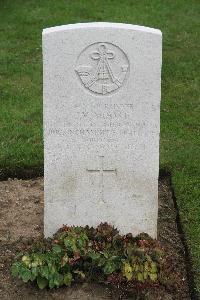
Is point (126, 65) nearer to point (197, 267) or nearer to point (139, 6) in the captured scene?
point (197, 267)

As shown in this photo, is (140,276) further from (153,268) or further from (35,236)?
(35,236)

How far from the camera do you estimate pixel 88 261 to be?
5.29 meters

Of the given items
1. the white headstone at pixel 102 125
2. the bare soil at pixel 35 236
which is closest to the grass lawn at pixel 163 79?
the bare soil at pixel 35 236

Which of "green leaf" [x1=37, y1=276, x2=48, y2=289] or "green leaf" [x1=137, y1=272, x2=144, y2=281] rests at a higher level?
"green leaf" [x1=137, y1=272, x2=144, y2=281]

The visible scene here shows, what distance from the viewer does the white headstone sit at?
511 cm

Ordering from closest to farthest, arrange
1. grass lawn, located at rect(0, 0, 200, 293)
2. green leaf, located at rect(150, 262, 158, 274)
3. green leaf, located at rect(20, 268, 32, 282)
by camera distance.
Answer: green leaf, located at rect(20, 268, 32, 282), green leaf, located at rect(150, 262, 158, 274), grass lawn, located at rect(0, 0, 200, 293)

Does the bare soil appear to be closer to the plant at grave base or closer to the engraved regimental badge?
the plant at grave base

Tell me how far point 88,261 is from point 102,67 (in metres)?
1.50

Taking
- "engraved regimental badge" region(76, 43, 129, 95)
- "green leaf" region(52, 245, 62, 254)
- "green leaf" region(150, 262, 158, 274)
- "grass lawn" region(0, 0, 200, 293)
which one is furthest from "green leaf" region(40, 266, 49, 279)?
"engraved regimental badge" region(76, 43, 129, 95)

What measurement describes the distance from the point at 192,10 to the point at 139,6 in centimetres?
101

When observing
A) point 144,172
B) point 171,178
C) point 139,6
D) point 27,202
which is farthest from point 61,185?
point 139,6

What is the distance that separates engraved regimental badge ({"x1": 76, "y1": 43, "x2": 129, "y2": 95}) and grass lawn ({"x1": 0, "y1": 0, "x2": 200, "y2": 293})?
1611 millimetres

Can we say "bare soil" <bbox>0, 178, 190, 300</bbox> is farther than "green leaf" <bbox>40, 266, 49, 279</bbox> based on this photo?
Yes

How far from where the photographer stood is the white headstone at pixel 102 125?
16.8ft
